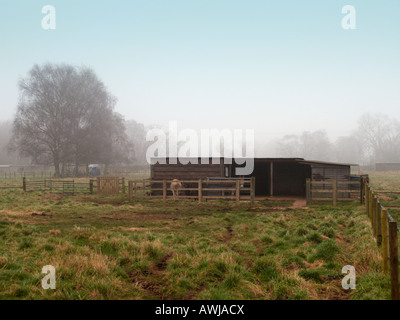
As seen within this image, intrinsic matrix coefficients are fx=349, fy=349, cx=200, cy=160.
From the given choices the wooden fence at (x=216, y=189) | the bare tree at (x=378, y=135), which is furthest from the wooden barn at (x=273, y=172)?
the bare tree at (x=378, y=135)

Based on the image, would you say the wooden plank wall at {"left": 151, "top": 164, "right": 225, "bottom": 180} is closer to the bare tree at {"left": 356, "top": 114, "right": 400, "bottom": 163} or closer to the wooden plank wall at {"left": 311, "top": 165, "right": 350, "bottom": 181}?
the wooden plank wall at {"left": 311, "top": 165, "right": 350, "bottom": 181}

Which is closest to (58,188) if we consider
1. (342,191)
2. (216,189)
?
(216,189)

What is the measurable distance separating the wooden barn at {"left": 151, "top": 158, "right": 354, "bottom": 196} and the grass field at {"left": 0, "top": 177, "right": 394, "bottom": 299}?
10357 mm

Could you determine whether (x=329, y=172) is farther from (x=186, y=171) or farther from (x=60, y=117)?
(x=60, y=117)

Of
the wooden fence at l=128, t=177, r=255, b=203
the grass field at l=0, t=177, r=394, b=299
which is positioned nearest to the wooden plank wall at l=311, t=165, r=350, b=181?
the wooden fence at l=128, t=177, r=255, b=203

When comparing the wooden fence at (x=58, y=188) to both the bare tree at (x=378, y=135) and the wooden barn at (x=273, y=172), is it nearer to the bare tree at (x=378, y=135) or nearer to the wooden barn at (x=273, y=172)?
the wooden barn at (x=273, y=172)

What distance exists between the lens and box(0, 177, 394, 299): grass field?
5.63m

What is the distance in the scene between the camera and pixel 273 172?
2731cm

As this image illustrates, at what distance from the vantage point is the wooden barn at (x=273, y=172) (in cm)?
2250

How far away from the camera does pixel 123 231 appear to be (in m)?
10.8

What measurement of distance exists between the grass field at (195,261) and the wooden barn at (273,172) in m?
10.4

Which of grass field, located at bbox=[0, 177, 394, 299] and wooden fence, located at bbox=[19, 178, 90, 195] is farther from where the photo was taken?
wooden fence, located at bbox=[19, 178, 90, 195]
